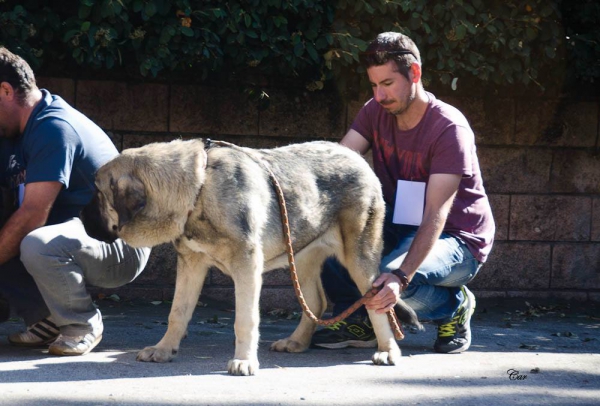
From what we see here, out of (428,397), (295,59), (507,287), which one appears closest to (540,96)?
(507,287)

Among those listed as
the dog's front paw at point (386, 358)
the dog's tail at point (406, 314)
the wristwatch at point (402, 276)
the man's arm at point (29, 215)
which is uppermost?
the man's arm at point (29, 215)

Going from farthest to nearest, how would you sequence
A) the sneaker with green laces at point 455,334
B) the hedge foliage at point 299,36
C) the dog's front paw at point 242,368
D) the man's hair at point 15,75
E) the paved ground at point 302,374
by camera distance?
1. the hedge foliage at point 299,36
2. the sneaker with green laces at point 455,334
3. the man's hair at point 15,75
4. the dog's front paw at point 242,368
5. the paved ground at point 302,374

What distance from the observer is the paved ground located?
14.1 ft

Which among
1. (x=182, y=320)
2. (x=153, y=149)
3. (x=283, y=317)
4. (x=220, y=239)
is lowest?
(x=283, y=317)

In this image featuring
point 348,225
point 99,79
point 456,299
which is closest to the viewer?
point 348,225

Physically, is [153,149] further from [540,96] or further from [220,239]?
[540,96]

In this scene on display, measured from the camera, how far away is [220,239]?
4.74 meters

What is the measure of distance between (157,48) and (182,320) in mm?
2355

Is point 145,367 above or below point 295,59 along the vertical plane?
below

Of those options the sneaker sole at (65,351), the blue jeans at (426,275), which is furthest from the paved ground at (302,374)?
the blue jeans at (426,275)

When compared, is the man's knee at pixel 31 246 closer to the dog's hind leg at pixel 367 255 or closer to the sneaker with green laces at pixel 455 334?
the dog's hind leg at pixel 367 255

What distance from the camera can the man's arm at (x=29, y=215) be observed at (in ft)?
16.3

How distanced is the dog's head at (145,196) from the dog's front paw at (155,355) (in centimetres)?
63

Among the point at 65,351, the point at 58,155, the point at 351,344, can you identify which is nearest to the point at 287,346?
the point at 351,344
